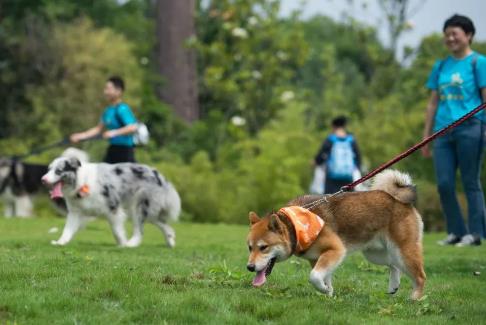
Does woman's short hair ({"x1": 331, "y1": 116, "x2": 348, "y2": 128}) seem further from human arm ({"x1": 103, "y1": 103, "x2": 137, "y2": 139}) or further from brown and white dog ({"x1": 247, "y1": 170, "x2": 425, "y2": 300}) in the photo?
brown and white dog ({"x1": 247, "y1": 170, "x2": 425, "y2": 300})

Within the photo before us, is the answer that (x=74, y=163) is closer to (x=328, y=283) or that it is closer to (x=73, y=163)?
(x=73, y=163)

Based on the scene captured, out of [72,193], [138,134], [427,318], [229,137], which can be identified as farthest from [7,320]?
[229,137]

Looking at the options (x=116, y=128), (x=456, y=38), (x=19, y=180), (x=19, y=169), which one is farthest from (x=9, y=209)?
(x=456, y=38)

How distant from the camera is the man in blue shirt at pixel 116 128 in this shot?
41.0 ft

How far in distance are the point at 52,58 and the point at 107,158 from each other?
12.5 metres

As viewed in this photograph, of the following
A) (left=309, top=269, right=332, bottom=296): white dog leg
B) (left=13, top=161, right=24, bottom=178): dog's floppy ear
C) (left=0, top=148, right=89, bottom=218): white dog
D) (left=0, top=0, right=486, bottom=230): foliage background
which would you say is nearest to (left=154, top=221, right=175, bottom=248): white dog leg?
(left=309, top=269, right=332, bottom=296): white dog leg

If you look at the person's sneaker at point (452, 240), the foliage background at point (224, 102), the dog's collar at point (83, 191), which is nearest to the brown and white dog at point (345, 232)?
the person's sneaker at point (452, 240)

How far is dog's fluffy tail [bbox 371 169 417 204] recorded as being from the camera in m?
7.45

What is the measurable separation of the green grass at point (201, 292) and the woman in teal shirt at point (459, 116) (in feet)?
3.33

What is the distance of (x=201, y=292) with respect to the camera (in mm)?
6945

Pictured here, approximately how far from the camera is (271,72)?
84.9 ft

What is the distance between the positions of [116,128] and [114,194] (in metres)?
1.51

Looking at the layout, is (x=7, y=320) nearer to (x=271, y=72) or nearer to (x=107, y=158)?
(x=107, y=158)

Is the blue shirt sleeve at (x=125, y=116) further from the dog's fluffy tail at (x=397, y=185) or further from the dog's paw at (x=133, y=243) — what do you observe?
the dog's fluffy tail at (x=397, y=185)
